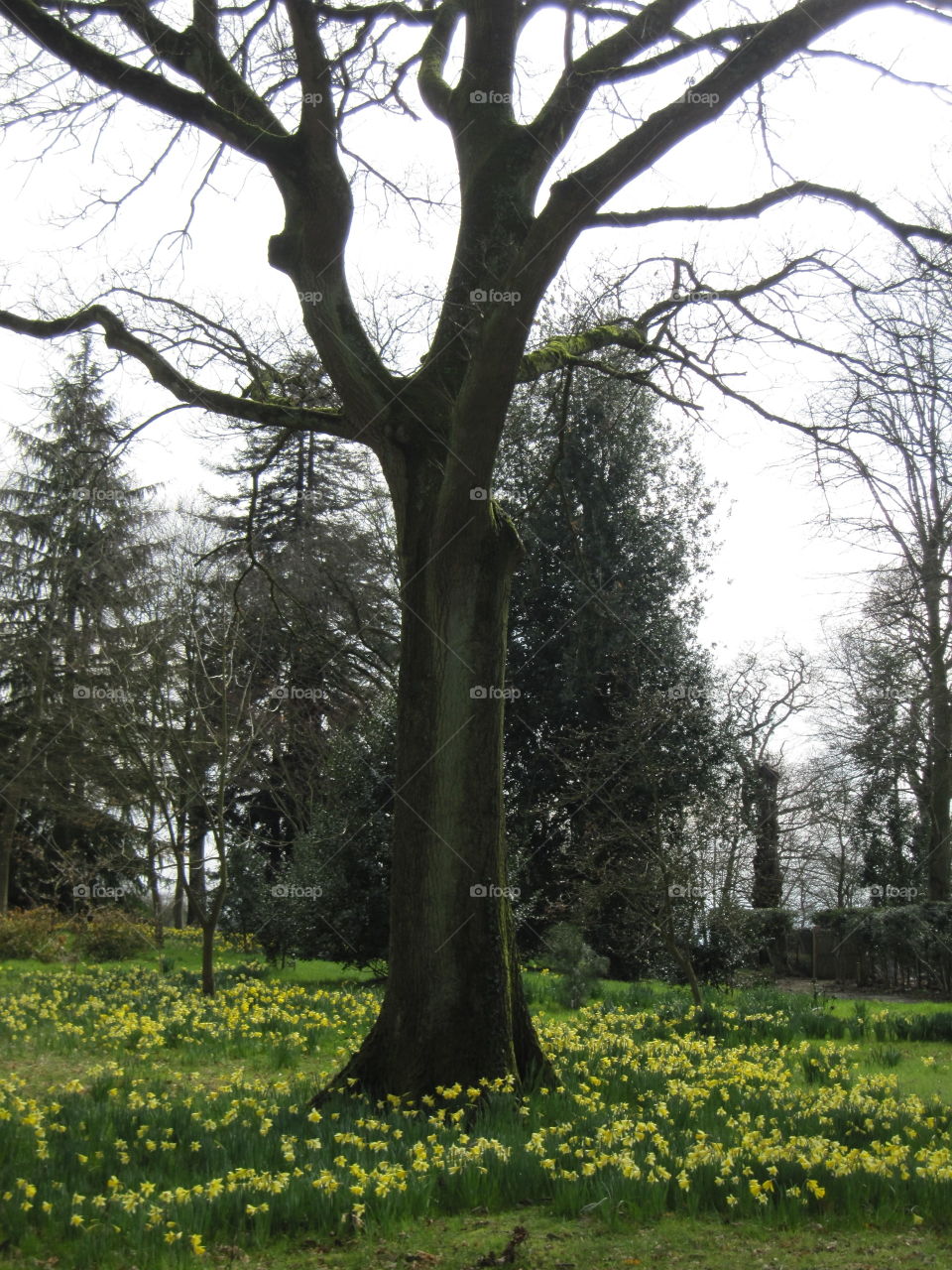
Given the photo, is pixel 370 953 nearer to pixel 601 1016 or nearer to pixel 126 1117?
pixel 601 1016

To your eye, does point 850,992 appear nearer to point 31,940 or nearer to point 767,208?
point 31,940

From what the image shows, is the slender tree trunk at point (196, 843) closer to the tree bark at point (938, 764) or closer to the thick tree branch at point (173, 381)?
the thick tree branch at point (173, 381)

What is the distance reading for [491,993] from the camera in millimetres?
6348

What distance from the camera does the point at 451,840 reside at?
254 inches

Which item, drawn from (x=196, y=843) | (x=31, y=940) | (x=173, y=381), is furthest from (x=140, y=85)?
(x=196, y=843)

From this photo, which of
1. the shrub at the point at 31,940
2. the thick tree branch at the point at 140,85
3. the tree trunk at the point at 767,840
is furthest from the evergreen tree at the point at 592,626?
the thick tree branch at the point at 140,85

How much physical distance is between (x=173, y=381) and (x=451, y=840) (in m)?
3.44

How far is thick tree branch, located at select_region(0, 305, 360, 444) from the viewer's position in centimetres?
716

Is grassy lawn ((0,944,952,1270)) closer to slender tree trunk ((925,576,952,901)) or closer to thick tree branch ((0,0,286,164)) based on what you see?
thick tree branch ((0,0,286,164))

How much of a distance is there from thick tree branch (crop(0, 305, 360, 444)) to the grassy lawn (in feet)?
13.5

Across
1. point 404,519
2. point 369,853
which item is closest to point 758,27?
point 404,519

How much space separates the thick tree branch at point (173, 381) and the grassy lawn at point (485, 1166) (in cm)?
412

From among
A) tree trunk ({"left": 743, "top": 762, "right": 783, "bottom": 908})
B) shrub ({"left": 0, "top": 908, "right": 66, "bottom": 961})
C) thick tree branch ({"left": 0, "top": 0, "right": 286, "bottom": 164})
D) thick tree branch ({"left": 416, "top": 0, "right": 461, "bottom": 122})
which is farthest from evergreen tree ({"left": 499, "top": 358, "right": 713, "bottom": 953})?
thick tree branch ({"left": 0, "top": 0, "right": 286, "bottom": 164})

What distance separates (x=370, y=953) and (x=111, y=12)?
11.1m
